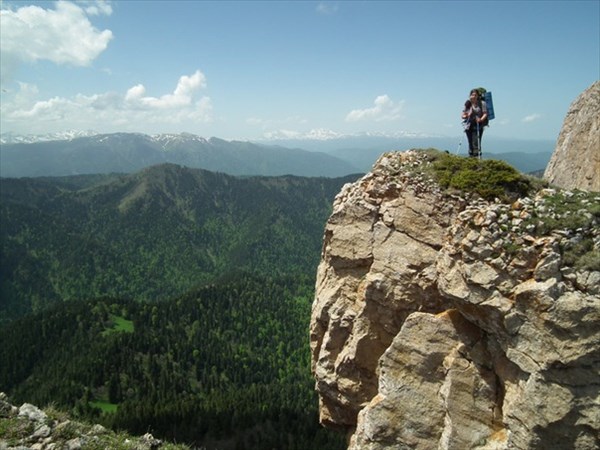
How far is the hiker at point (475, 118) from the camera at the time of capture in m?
24.3

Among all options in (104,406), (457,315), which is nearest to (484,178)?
(457,315)

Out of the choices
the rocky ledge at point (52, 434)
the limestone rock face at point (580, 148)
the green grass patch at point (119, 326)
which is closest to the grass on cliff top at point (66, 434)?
the rocky ledge at point (52, 434)

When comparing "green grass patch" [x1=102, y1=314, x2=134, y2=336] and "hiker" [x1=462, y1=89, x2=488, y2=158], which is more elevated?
"hiker" [x1=462, y1=89, x2=488, y2=158]

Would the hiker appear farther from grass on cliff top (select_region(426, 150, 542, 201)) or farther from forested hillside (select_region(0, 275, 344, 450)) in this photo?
forested hillside (select_region(0, 275, 344, 450))

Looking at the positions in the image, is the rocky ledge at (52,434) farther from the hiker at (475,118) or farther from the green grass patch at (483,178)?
the hiker at (475,118)

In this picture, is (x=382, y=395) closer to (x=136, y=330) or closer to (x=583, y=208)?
(x=583, y=208)

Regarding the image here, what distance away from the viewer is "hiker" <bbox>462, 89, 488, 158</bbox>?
24297 mm

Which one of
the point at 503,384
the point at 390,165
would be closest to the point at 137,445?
the point at 503,384

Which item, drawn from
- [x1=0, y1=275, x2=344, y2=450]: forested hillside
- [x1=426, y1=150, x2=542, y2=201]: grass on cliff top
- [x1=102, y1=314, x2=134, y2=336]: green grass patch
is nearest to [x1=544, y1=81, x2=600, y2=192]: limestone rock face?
[x1=426, y1=150, x2=542, y2=201]: grass on cliff top

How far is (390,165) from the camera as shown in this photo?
22.2 meters

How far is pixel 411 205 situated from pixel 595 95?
16.6 metres

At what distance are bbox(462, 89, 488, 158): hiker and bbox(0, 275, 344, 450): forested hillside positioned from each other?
87807 millimetres

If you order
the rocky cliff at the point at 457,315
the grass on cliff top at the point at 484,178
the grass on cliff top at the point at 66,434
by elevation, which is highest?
the grass on cliff top at the point at 484,178

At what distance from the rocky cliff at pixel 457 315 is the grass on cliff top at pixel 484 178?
19.4 inches
